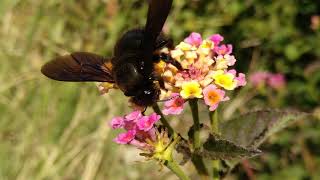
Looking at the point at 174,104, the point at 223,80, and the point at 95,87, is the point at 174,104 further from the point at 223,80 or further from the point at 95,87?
the point at 95,87

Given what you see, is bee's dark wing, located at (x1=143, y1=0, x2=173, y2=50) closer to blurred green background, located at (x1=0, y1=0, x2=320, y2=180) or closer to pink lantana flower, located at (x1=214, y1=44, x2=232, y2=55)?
pink lantana flower, located at (x1=214, y1=44, x2=232, y2=55)

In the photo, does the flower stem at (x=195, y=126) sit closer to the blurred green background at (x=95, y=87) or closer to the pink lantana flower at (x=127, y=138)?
the pink lantana flower at (x=127, y=138)

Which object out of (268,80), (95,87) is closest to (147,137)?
(268,80)

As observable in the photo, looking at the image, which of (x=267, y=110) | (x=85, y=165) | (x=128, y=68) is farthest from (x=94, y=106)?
(x=128, y=68)

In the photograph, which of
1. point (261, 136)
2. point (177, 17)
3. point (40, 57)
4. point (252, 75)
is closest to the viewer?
point (261, 136)

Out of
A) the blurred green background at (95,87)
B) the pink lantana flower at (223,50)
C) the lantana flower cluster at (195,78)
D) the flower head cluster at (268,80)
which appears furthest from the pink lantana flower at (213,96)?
the flower head cluster at (268,80)

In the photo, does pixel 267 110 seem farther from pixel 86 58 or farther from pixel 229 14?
pixel 229 14

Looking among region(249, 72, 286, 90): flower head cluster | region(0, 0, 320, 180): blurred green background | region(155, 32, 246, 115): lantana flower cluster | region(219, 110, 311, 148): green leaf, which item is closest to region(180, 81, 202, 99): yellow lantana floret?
region(155, 32, 246, 115): lantana flower cluster
